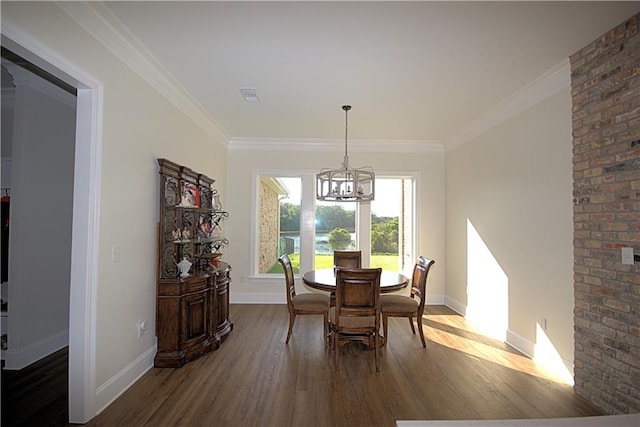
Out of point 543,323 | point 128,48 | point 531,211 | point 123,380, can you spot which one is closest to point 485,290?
point 543,323

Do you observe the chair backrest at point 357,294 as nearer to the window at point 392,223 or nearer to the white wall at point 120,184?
the white wall at point 120,184

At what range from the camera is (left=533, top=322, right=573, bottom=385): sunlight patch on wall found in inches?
117

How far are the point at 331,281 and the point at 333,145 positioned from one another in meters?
2.75

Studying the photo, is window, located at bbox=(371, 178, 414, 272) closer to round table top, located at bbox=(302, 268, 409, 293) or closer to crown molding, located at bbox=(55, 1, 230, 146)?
round table top, located at bbox=(302, 268, 409, 293)

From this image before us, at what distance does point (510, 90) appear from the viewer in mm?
3535

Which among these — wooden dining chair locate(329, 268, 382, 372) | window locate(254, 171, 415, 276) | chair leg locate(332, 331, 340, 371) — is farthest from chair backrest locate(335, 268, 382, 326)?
window locate(254, 171, 415, 276)

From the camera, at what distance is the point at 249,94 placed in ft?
12.1

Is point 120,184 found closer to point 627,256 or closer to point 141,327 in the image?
point 141,327

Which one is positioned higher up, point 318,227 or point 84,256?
point 318,227

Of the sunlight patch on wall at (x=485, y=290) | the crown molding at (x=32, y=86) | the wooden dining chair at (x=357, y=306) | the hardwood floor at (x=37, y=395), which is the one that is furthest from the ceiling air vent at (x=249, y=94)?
the sunlight patch on wall at (x=485, y=290)

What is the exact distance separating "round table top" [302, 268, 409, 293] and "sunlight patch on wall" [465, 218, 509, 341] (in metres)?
1.18

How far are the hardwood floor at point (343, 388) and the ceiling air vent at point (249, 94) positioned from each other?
9.04ft

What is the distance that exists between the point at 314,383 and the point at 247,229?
3245 mm

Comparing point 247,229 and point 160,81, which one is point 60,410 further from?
point 247,229
